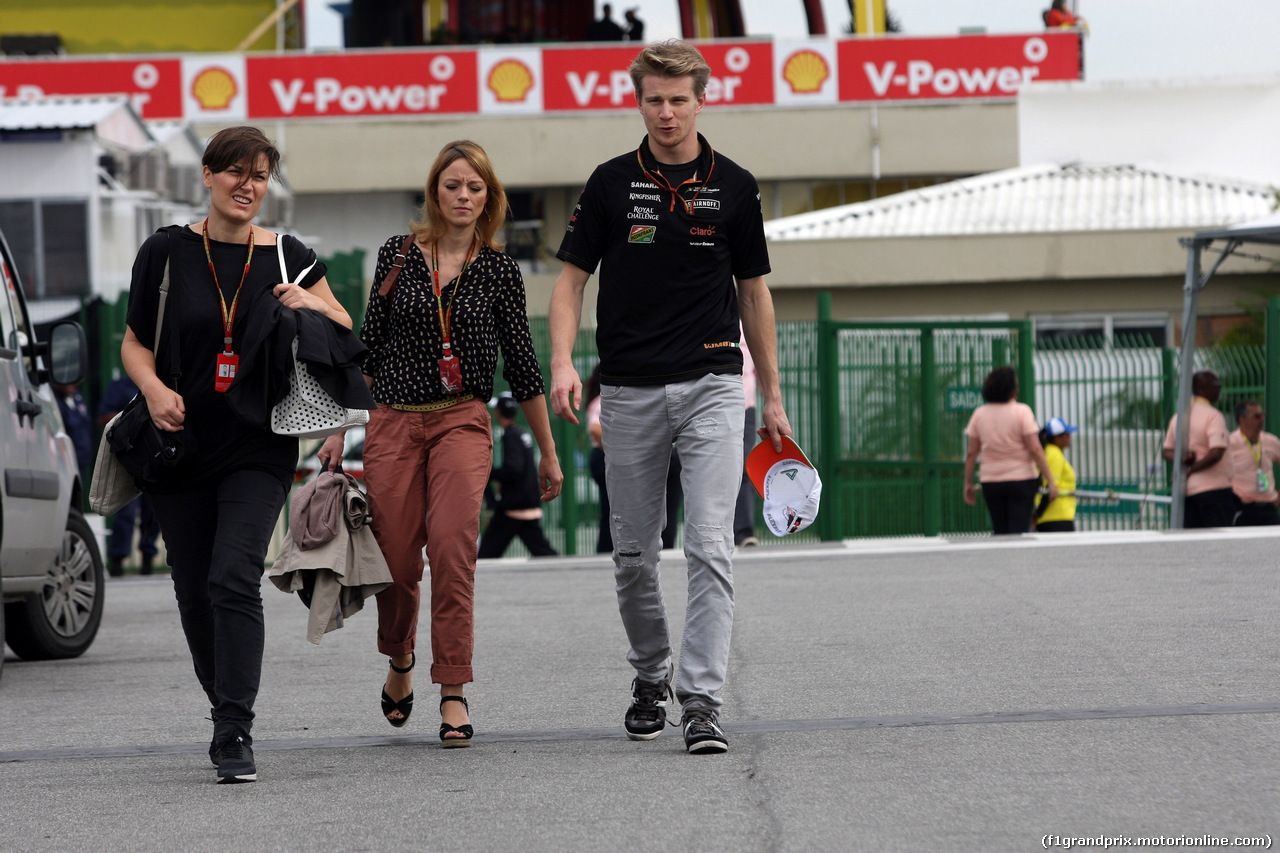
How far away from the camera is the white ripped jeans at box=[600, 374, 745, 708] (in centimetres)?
514

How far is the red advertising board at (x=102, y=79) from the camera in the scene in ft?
94.8

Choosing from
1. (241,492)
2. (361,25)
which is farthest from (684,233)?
(361,25)

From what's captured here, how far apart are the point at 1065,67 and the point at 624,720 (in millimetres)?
27445

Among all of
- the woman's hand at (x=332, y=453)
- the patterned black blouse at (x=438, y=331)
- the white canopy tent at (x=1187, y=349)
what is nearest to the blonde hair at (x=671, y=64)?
the patterned black blouse at (x=438, y=331)

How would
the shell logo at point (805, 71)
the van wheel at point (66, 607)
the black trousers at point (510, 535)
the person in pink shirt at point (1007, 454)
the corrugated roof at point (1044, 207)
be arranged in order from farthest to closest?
the shell logo at point (805, 71) < the corrugated roof at point (1044, 207) < the black trousers at point (510, 535) < the person in pink shirt at point (1007, 454) < the van wheel at point (66, 607)

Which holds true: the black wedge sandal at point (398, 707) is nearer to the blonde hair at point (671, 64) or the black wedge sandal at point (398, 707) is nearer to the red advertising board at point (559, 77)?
the blonde hair at point (671, 64)

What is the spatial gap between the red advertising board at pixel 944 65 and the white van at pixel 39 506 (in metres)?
23.4

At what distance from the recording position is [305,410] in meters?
5.01

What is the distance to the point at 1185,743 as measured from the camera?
4.92 meters

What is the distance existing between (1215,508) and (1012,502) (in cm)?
160

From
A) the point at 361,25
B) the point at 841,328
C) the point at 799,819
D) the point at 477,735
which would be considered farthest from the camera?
the point at 361,25

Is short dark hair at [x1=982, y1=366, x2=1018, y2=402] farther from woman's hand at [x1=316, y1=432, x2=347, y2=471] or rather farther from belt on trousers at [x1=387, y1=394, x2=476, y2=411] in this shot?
woman's hand at [x1=316, y1=432, x2=347, y2=471]

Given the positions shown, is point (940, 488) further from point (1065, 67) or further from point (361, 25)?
point (361, 25)

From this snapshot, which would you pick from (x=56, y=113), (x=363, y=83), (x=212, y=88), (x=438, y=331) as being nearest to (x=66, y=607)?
(x=438, y=331)
